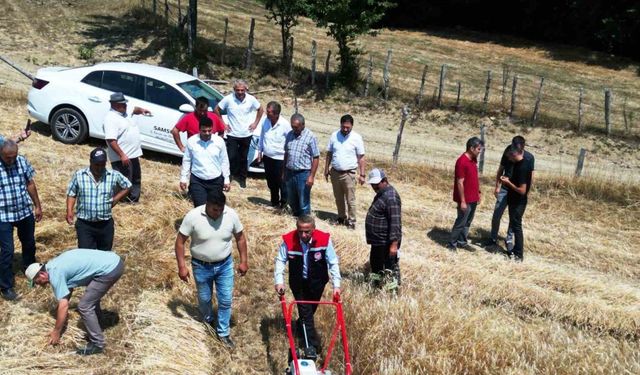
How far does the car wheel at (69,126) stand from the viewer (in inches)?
429

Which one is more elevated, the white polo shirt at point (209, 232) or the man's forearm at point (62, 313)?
the white polo shirt at point (209, 232)

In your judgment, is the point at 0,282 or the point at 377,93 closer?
the point at 0,282

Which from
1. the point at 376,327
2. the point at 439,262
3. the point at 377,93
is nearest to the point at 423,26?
the point at 377,93

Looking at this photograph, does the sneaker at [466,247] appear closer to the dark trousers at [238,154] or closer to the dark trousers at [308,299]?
the dark trousers at [238,154]

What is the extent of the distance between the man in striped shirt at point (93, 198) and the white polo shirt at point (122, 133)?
195 centimetres

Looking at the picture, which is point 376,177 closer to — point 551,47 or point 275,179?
point 275,179

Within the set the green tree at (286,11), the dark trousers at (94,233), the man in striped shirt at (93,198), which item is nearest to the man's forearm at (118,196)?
the man in striped shirt at (93,198)

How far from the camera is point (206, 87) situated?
11.7 metres

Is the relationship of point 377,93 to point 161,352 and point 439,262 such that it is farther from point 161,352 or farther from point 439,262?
point 161,352

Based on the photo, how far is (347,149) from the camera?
365 inches

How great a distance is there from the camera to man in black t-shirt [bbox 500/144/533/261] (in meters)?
9.26

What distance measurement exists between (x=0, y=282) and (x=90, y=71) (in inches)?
213

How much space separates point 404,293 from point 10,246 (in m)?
4.32

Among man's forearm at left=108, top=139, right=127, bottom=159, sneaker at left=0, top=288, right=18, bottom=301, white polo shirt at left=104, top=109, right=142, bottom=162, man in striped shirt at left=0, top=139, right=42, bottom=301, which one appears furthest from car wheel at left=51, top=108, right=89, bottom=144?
sneaker at left=0, top=288, right=18, bottom=301
